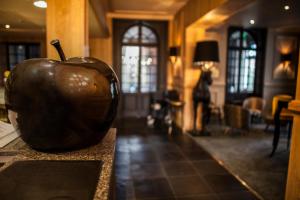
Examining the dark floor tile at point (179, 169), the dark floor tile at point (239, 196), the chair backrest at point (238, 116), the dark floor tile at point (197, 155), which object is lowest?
the dark floor tile at point (239, 196)

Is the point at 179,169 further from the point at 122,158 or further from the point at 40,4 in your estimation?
the point at 40,4

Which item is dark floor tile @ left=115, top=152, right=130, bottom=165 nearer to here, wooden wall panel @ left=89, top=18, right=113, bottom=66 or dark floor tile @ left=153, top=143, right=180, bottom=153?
dark floor tile @ left=153, top=143, right=180, bottom=153

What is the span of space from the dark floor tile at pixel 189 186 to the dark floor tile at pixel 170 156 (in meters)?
0.63

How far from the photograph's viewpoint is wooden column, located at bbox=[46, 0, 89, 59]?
172 centimetres

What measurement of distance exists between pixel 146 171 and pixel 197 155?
40.5 inches

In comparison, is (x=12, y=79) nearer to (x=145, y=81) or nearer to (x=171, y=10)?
(x=171, y=10)

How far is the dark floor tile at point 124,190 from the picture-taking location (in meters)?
2.53

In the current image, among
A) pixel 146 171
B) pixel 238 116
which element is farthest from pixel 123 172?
pixel 238 116

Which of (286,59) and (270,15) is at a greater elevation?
(270,15)

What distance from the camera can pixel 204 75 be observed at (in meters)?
4.86

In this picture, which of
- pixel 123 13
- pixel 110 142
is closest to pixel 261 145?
pixel 110 142

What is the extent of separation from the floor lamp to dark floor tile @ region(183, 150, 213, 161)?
1128mm

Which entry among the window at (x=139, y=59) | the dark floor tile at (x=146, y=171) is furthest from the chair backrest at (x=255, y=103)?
the dark floor tile at (x=146, y=171)

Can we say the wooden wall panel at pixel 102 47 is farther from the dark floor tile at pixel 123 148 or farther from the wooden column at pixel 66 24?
the wooden column at pixel 66 24
